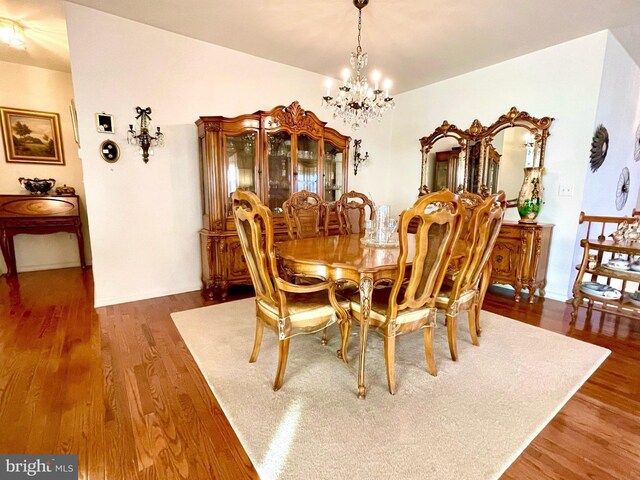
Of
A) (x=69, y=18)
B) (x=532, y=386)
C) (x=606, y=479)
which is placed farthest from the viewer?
(x=69, y=18)

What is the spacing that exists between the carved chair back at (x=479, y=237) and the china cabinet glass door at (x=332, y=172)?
7.22 feet

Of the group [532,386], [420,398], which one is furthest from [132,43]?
[532,386]

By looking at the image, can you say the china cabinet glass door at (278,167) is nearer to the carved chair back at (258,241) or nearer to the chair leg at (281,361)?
the carved chair back at (258,241)

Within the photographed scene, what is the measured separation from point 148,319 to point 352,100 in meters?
2.51

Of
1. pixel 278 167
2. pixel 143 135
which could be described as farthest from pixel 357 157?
pixel 143 135

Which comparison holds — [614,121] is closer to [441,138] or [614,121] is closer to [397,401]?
[441,138]

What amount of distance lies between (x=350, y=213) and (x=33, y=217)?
393 centimetres

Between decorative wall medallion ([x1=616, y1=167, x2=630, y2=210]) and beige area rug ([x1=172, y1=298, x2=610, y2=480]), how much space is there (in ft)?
9.11

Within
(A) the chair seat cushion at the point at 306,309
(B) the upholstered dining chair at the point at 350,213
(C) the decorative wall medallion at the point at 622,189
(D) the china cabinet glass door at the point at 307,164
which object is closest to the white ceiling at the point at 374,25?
(D) the china cabinet glass door at the point at 307,164

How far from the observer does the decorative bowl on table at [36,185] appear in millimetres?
3947

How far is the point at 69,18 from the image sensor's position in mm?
2611

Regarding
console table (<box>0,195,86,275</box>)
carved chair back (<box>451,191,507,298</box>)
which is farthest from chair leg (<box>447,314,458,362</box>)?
console table (<box>0,195,86,275</box>)

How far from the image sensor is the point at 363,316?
5.62ft

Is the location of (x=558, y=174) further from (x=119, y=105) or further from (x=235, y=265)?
(x=119, y=105)
